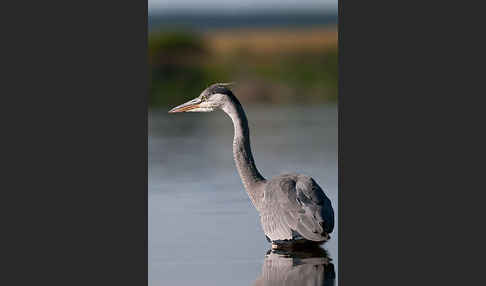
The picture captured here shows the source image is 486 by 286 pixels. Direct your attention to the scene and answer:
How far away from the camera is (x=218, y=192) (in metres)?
9.55

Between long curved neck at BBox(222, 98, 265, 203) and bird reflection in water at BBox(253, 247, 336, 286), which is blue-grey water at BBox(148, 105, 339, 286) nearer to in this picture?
bird reflection in water at BBox(253, 247, 336, 286)

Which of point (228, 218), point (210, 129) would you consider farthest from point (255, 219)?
point (210, 129)

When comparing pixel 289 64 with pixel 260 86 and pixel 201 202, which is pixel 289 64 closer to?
pixel 260 86

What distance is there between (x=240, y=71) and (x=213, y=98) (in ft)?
39.3

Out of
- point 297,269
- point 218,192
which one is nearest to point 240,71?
point 218,192

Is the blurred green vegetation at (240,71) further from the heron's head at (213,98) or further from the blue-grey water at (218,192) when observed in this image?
the heron's head at (213,98)

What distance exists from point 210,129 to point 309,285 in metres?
8.84

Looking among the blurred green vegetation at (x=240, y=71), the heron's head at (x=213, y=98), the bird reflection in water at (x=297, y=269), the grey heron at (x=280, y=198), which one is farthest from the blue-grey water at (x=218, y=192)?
the blurred green vegetation at (x=240, y=71)

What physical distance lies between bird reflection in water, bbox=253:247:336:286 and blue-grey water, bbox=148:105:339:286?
0.02 m

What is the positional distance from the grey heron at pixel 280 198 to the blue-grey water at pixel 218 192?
8.9 inches

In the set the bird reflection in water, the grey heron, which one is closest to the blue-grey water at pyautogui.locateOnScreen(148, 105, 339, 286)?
the bird reflection in water

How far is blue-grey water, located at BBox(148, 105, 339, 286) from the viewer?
22.2ft

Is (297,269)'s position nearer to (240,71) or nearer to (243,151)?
(243,151)

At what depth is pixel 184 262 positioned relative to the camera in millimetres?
6965
